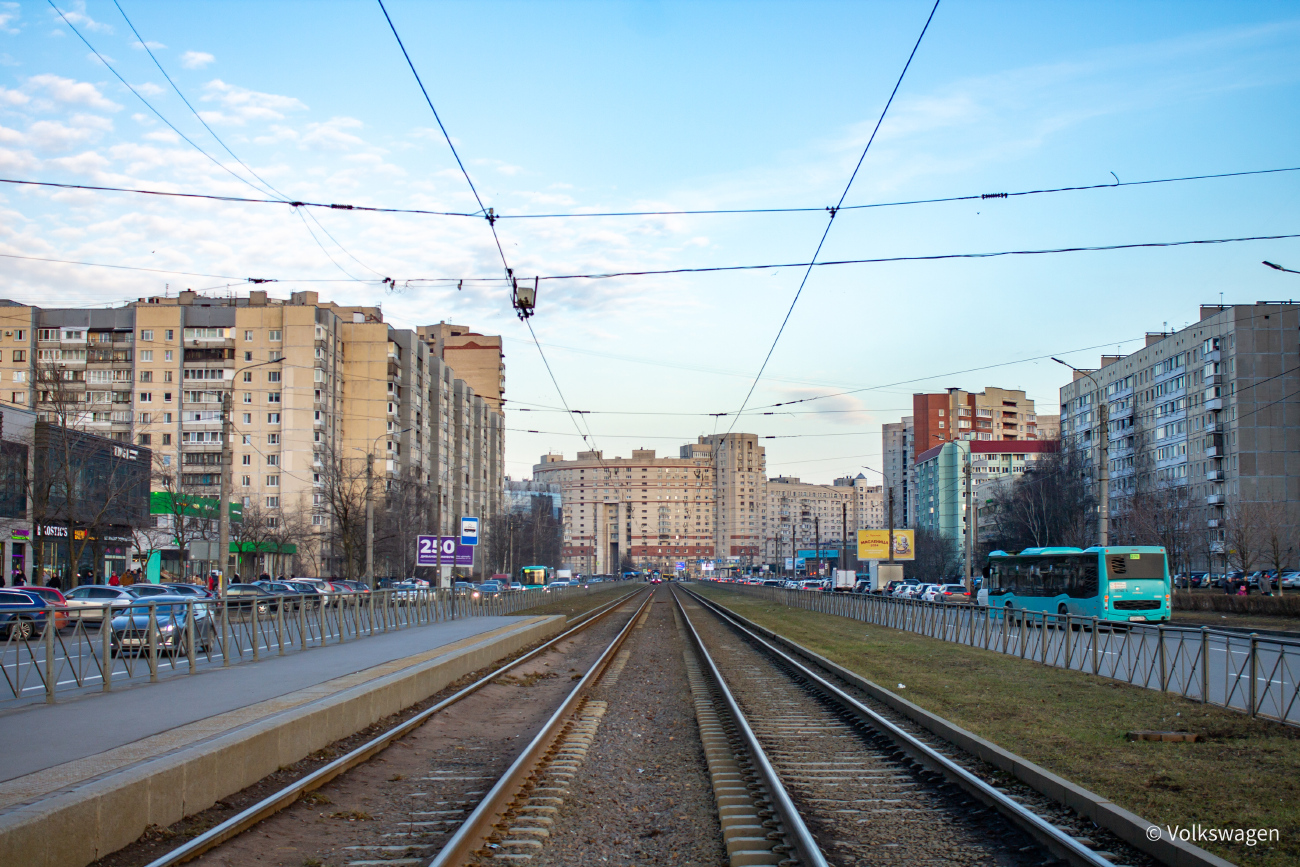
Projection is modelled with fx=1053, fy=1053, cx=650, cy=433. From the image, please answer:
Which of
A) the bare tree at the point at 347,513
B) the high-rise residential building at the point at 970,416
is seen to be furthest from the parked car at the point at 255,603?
the high-rise residential building at the point at 970,416

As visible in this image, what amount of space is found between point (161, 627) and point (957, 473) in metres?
137

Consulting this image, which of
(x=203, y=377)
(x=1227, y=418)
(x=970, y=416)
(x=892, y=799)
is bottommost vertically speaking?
(x=892, y=799)

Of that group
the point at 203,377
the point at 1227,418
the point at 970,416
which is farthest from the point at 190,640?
the point at 970,416

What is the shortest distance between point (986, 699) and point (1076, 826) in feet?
24.9

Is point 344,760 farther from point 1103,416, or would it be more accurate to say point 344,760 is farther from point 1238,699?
point 1103,416

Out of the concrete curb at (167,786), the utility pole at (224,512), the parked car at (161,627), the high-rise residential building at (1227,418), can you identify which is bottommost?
the concrete curb at (167,786)

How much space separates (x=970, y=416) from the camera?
171625 millimetres

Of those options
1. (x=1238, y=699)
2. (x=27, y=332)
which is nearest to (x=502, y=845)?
(x=1238, y=699)

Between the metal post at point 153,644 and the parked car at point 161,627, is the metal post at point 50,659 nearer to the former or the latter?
the parked car at point 161,627

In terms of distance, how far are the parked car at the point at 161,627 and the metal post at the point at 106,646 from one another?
29 centimetres

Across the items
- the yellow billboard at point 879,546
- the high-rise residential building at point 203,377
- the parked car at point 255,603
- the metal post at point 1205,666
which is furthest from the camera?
the high-rise residential building at point 203,377

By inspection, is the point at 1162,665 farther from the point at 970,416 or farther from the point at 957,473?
the point at 970,416

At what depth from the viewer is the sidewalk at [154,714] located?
8.08 metres

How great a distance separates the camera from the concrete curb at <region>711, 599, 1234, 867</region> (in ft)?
20.2
